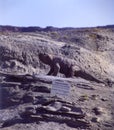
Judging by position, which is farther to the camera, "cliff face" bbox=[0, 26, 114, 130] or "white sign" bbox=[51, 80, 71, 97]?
"white sign" bbox=[51, 80, 71, 97]

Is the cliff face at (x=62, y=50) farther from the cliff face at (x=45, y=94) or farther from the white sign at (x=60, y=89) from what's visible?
the white sign at (x=60, y=89)

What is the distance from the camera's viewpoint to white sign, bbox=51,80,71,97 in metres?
18.3

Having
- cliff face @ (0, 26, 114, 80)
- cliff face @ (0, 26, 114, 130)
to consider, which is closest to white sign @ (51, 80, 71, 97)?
cliff face @ (0, 26, 114, 130)

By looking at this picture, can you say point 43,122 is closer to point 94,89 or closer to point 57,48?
point 94,89

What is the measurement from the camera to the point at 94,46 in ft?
118

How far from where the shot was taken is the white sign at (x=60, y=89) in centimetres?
1832

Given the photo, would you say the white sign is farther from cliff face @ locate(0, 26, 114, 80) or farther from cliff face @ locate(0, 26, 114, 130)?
cliff face @ locate(0, 26, 114, 80)

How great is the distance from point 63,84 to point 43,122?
207 centimetres

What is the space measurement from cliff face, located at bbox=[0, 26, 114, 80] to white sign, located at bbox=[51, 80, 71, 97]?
842 centimetres

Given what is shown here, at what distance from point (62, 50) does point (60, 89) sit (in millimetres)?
12786

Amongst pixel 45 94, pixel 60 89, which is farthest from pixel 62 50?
pixel 60 89

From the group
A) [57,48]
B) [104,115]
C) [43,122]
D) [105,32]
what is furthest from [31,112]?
[105,32]

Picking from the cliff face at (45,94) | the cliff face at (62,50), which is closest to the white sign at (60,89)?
the cliff face at (45,94)

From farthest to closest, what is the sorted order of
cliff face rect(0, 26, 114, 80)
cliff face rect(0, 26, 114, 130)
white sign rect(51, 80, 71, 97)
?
cliff face rect(0, 26, 114, 80) < white sign rect(51, 80, 71, 97) < cliff face rect(0, 26, 114, 130)
